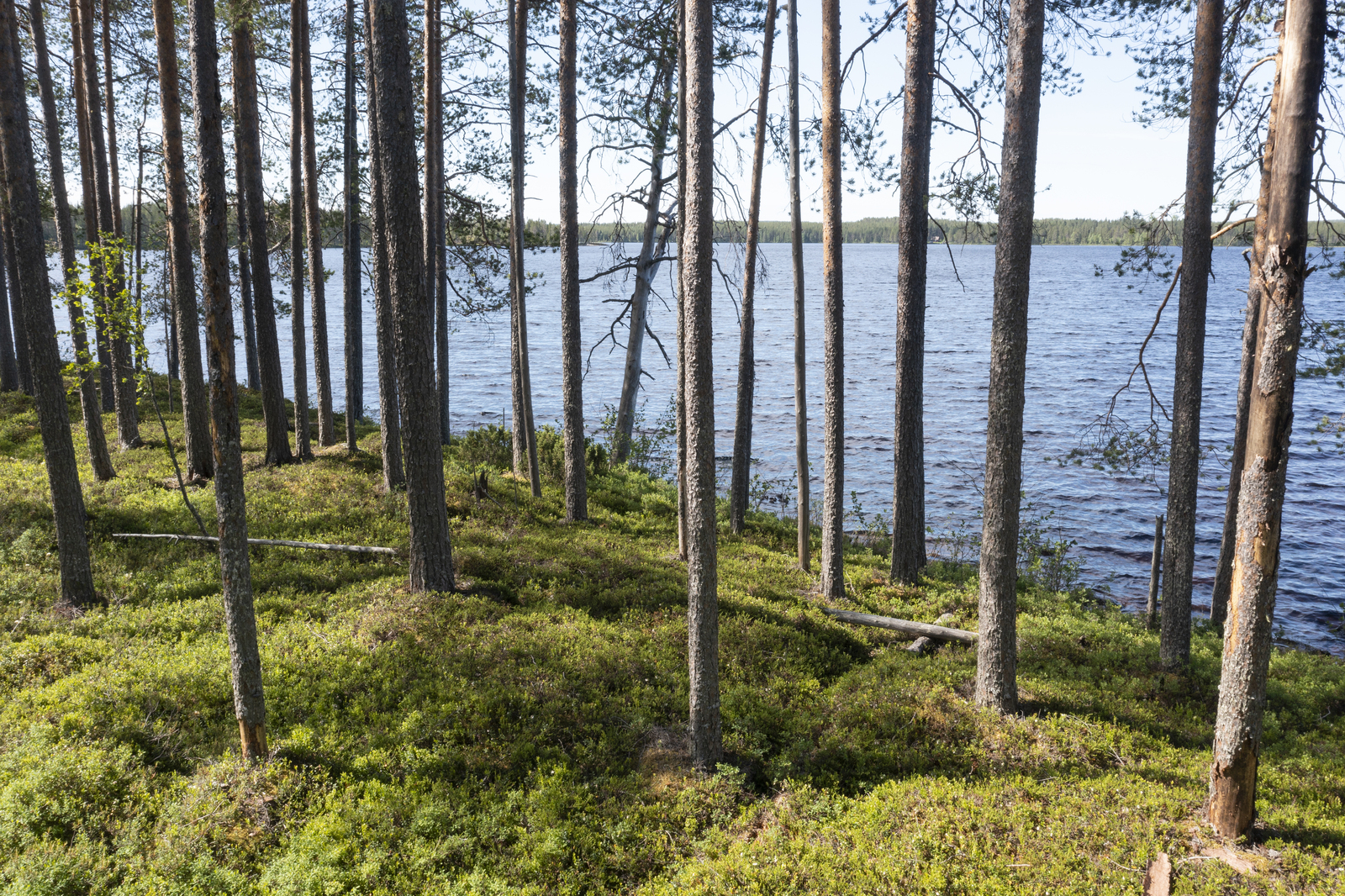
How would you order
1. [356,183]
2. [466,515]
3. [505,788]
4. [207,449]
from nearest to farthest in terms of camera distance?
[505,788]
[466,515]
[207,449]
[356,183]

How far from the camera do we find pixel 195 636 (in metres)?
8.56

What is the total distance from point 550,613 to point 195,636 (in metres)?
4.13

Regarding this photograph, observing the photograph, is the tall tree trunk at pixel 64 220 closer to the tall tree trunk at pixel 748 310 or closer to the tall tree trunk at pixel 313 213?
the tall tree trunk at pixel 313 213

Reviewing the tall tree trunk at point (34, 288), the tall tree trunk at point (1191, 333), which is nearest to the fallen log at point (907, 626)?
the tall tree trunk at point (1191, 333)

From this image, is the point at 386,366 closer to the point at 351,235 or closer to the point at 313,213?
the point at 313,213

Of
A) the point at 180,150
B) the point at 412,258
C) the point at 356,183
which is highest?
the point at 356,183

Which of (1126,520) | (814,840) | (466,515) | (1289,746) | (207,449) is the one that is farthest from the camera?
(1126,520)

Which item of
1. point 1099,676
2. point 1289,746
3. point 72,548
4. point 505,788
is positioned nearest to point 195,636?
point 72,548

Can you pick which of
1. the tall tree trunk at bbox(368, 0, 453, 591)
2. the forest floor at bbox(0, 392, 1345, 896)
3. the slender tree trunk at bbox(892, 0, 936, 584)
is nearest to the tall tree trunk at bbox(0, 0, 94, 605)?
the forest floor at bbox(0, 392, 1345, 896)

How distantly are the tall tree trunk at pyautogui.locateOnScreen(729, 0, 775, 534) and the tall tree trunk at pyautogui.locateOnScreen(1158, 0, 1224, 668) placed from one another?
544 centimetres

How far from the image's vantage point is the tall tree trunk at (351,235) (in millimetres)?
15750

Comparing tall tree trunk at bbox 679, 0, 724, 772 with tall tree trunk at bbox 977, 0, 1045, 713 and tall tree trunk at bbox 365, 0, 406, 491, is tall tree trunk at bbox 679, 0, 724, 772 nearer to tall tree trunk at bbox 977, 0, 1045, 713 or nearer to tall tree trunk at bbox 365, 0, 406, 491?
tall tree trunk at bbox 977, 0, 1045, 713

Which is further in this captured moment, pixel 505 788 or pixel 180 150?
pixel 180 150

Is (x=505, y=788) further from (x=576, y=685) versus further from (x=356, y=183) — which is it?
(x=356, y=183)
